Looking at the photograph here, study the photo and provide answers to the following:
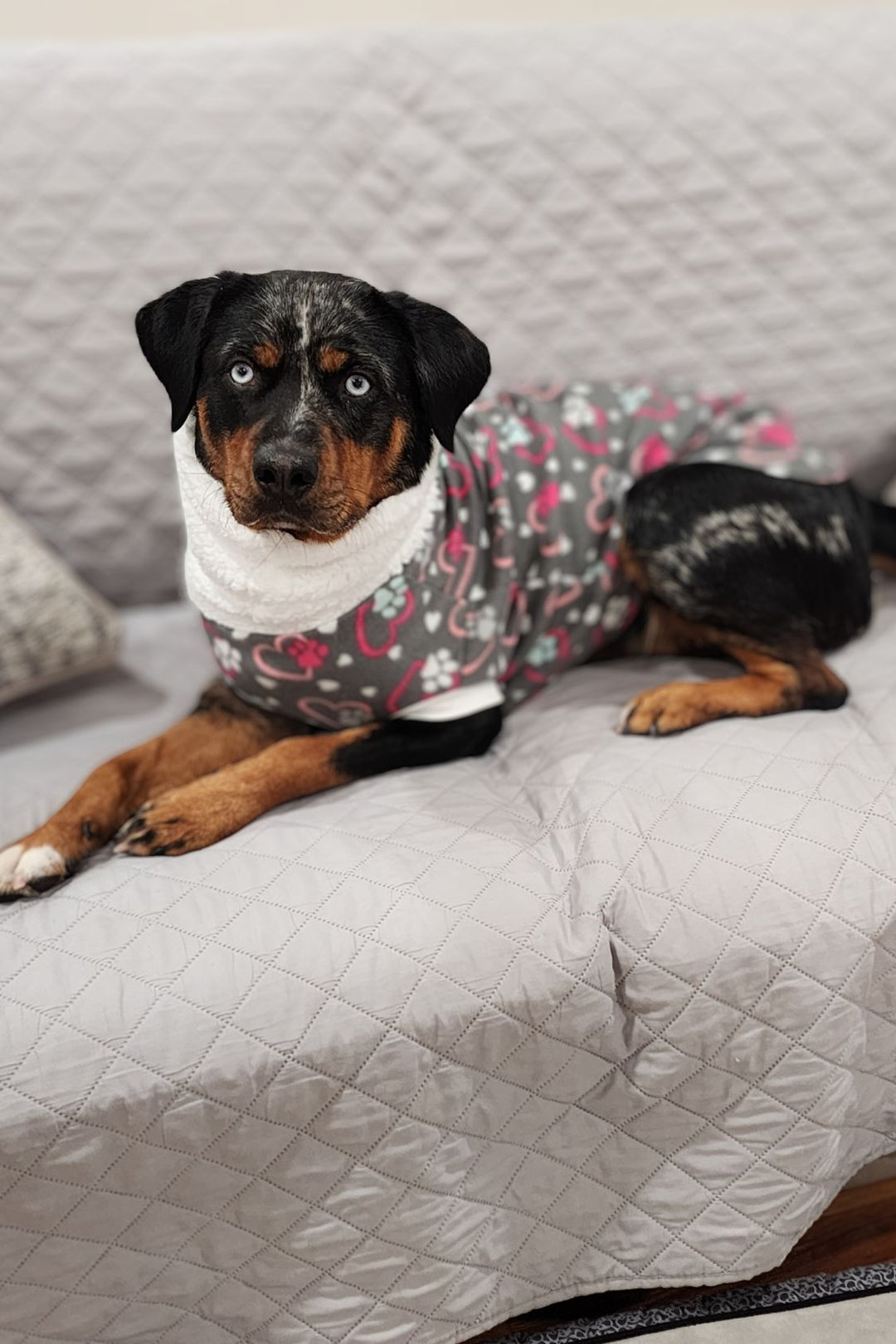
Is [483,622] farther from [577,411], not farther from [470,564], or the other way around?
[577,411]

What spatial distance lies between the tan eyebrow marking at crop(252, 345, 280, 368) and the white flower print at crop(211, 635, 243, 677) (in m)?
0.38

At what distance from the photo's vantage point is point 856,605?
1.81m

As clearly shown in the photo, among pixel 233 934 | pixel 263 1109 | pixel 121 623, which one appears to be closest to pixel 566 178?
pixel 121 623

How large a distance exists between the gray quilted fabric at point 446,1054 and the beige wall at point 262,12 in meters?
1.65

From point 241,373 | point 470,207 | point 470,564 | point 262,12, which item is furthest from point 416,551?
point 262,12

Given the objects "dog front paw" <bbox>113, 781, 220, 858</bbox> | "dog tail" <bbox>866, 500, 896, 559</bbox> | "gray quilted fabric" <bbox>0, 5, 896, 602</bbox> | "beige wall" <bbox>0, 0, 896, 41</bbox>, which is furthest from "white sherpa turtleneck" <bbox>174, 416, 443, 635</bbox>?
"beige wall" <bbox>0, 0, 896, 41</bbox>

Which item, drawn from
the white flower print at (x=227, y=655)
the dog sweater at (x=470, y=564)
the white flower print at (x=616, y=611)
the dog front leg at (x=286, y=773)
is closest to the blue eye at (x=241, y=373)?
the dog sweater at (x=470, y=564)

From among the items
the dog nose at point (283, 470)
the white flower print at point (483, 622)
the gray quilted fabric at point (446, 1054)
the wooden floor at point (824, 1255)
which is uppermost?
the dog nose at point (283, 470)

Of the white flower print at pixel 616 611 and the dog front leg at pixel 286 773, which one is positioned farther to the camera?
the white flower print at pixel 616 611

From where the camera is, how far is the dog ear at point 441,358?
1.36 metres

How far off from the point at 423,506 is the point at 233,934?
1.96 ft

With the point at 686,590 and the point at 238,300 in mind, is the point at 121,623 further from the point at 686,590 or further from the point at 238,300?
the point at 686,590

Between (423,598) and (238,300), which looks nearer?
(238,300)

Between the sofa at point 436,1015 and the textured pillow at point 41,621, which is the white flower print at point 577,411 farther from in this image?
the textured pillow at point 41,621
